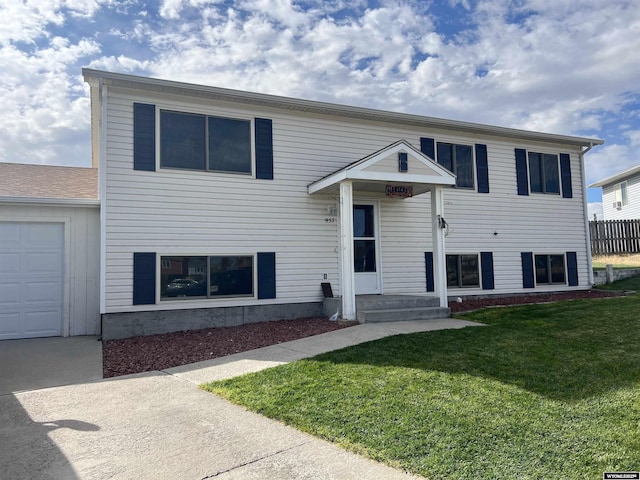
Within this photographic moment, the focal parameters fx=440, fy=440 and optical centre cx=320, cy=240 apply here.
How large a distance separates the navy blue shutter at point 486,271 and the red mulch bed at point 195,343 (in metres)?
2.38

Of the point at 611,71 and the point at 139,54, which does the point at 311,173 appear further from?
the point at 611,71

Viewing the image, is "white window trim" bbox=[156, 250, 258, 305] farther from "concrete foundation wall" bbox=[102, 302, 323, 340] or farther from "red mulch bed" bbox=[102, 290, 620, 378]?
"red mulch bed" bbox=[102, 290, 620, 378]

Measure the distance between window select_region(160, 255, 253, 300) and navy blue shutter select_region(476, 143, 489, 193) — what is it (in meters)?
6.82

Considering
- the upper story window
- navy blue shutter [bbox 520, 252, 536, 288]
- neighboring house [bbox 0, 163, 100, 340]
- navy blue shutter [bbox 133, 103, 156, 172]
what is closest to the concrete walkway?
neighboring house [bbox 0, 163, 100, 340]

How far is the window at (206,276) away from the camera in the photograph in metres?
9.01

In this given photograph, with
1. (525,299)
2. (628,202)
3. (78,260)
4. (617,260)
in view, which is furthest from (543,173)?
(628,202)

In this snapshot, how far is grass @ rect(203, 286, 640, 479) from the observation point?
318 centimetres

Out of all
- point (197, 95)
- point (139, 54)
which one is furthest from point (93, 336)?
point (139, 54)

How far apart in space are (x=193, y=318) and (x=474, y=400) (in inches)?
247

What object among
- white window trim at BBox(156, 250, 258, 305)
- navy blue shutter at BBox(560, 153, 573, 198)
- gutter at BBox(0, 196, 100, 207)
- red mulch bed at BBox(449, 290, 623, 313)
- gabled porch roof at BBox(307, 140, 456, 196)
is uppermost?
navy blue shutter at BBox(560, 153, 573, 198)

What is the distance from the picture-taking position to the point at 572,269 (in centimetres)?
1330

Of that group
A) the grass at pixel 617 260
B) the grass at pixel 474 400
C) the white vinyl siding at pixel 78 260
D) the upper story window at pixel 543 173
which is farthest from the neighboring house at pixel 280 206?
the grass at pixel 617 260

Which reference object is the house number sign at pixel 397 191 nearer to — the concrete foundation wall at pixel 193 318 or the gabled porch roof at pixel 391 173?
the gabled porch roof at pixel 391 173

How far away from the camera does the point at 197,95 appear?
9.23 meters
